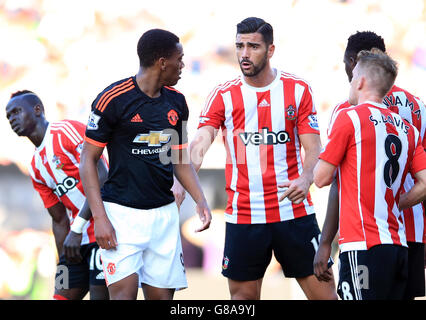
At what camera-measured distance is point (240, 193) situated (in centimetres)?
503

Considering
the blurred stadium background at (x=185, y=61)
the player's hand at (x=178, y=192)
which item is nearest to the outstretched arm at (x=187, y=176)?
the player's hand at (x=178, y=192)

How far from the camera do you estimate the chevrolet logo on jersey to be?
4.34 m

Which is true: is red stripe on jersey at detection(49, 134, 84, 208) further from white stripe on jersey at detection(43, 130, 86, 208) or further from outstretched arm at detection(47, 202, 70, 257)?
outstretched arm at detection(47, 202, 70, 257)

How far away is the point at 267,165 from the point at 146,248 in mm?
1056

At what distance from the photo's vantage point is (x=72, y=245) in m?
4.99

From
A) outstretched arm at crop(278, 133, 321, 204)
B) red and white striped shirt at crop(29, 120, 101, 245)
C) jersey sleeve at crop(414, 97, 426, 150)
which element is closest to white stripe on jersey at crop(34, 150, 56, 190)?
red and white striped shirt at crop(29, 120, 101, 245)

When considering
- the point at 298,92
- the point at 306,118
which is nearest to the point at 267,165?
the point at 306,118

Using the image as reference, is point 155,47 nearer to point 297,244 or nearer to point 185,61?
point 297,244

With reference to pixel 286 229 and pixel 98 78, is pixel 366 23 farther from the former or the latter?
pixel 286 229

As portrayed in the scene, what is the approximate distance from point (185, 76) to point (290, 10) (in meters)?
1.24

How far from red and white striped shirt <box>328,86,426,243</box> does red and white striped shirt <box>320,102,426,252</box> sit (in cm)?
62

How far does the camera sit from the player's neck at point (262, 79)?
5090 millimetres

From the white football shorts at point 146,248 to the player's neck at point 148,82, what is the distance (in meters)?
0.66
